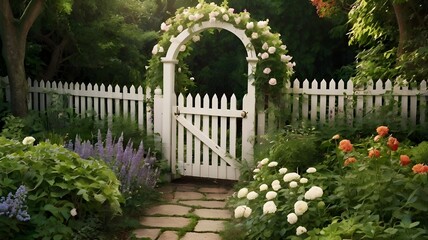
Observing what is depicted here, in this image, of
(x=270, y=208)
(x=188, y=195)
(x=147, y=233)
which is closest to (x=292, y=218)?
(x=270, y=208)

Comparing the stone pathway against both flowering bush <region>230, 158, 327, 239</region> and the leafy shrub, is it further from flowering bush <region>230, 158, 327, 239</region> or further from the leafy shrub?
the leafy shrub

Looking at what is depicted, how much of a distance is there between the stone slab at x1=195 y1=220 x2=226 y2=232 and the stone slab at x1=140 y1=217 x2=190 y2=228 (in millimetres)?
137

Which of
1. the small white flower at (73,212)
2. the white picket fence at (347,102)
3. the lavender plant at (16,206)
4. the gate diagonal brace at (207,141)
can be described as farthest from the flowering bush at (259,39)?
the lavender plant at (16,206)

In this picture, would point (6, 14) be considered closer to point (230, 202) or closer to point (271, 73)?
point (271, 73)

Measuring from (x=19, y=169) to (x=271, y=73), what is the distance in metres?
3.76

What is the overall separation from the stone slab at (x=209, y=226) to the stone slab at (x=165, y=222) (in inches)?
5.4

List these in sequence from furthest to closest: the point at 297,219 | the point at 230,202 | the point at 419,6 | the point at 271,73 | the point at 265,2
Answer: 1. the point at 265,2
2. the point at 419,6
3. the point at 271,73
4. the point at 230,202
5. the point at 297,219

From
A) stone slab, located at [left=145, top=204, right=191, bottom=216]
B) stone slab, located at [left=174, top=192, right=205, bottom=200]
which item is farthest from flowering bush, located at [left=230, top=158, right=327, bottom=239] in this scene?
stone slab, located at [left=174, top=192, right=205, bottom=200]

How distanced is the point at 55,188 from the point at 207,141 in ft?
11.1

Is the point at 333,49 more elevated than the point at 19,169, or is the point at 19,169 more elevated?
the point at 333,49

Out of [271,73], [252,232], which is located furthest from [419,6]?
[252,232]

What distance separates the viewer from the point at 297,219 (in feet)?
13.9

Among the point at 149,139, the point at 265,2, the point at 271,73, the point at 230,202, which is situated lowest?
the point at 230,202

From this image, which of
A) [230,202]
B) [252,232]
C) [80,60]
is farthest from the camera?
[80,60]
